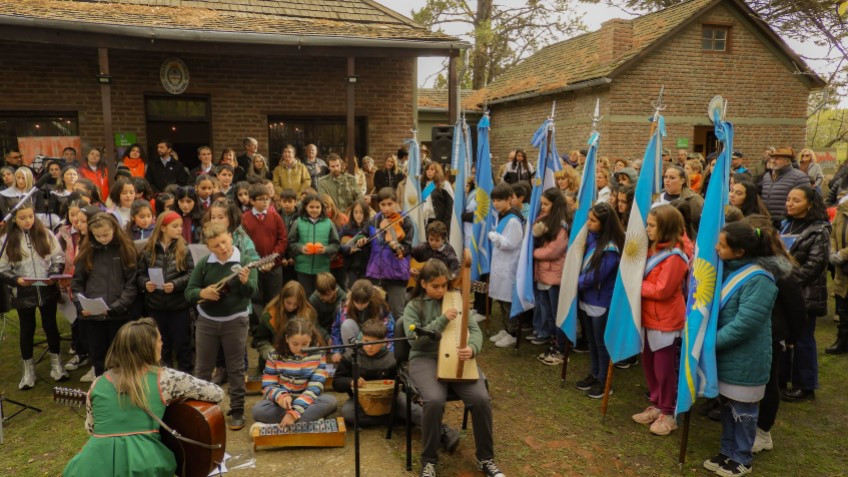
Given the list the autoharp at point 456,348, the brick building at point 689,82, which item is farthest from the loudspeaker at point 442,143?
the brick building at point 689,82

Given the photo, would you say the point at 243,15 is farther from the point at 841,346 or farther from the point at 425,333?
the point at 841,346

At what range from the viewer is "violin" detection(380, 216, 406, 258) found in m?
6.72

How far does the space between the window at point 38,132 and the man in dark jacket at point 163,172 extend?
265 centimetres

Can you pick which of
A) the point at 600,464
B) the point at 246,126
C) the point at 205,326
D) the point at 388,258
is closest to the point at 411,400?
the point at 600,464

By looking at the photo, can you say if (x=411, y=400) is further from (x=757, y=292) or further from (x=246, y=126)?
(x=246, y=126)

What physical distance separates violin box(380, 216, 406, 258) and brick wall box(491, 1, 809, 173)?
10.5 m

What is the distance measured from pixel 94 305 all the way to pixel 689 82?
634 inches

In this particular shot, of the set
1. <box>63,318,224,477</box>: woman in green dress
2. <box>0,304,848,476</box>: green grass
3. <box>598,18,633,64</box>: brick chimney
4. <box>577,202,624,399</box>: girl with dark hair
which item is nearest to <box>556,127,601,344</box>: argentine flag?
<box>577,202,624,399</box>: girl with dark hair

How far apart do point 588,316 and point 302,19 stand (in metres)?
9.42

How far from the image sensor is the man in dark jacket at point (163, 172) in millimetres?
9461

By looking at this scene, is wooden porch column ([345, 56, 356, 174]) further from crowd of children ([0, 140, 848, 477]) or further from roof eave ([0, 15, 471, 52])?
crowd of children ([0, 140, 848, 477])

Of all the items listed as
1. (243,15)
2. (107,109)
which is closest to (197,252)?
(107,109)

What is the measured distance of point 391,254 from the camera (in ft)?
22.4

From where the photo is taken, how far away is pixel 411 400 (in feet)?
15.0
